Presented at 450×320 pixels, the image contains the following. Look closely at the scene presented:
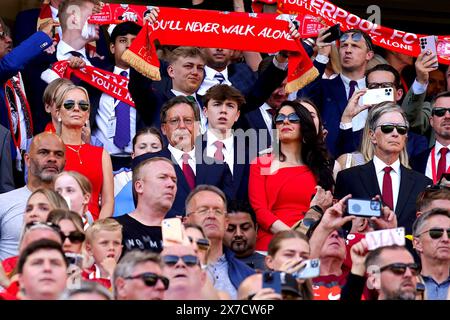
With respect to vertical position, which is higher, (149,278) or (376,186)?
(376,186)

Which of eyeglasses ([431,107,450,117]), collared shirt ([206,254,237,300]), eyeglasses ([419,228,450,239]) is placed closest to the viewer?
collared shirt ([206,254,237,300])

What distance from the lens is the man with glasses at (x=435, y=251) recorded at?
11297 mm

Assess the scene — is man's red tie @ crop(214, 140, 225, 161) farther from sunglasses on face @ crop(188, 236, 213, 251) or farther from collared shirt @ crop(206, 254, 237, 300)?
sunglasses on face @ crop(188, 236, 213, 251)

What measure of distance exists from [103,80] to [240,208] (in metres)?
2.14

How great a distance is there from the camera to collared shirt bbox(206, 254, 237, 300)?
36.3 ft

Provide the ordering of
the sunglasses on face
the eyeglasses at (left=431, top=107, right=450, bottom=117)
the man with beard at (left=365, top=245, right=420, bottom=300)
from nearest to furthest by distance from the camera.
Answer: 1. the man with beard at (left=365, top=245, right=420, bottom=300)
2. the sunglasses on face
3. the eyeglasses at (left=431, top=107, right=450, bottom=117)

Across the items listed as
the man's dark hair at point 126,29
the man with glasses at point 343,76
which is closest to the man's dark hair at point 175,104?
the man's dark hair at point 126,29

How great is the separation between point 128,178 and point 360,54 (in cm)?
252

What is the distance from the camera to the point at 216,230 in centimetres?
1145

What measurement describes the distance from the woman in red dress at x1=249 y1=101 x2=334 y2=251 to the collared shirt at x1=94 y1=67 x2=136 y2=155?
1466 millimetres

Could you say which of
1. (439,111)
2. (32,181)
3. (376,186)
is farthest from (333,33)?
(32,181)

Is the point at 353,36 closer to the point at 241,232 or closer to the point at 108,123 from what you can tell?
the point at 108,123

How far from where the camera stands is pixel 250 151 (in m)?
13.1

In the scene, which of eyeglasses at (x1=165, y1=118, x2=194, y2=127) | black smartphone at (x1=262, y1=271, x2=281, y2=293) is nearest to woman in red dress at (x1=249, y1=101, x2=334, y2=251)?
eyeglasses at (x1=165, y1=118, x2=194, y2=127)
